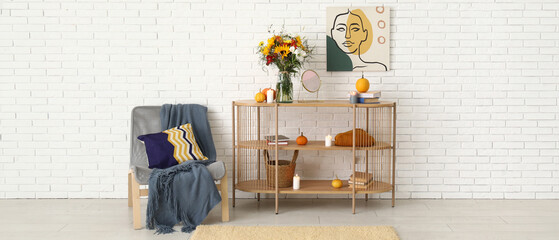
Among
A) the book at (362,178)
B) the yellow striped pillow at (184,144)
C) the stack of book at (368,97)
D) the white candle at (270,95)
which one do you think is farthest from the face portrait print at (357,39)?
the yellow striped pillow at (184,144)

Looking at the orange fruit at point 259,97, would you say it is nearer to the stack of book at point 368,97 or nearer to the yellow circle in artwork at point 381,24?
the stack of book at point 368,97

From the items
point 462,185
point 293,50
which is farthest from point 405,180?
point 293,50

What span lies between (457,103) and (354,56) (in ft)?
3.31

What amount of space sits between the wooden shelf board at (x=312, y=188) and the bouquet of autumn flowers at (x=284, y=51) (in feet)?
3.19

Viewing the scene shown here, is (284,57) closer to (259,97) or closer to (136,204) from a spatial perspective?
(259,97)

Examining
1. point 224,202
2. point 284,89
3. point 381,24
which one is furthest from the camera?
point 381,24

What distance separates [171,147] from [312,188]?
1192 millimetres

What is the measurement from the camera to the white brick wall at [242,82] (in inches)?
183

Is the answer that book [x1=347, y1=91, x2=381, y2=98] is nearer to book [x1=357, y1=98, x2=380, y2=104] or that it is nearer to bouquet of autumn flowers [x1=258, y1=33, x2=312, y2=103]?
book [x1=357, y1=98, x2=380, y2=104]

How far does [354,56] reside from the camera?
183 inches

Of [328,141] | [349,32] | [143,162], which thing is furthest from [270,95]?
[143,162]

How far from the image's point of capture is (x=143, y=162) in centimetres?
437

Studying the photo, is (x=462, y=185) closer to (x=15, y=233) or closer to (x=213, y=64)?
(x=213, y=64)

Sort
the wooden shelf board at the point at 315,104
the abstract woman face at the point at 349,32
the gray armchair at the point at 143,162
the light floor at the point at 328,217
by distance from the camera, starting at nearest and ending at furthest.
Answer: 1. the light floor at the point at 328,217
2. the gray armchair at the point at 143,162
3. the wooden shelf board at the point at 315,104
4. the abstract woman face at the point at 349,32
